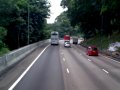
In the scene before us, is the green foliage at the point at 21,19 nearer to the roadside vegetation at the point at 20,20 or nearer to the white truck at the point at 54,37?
the roadside vegetation at the point at 20,20

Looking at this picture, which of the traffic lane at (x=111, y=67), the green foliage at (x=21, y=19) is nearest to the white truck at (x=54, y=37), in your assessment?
the green foliage at (x=21, y=19)

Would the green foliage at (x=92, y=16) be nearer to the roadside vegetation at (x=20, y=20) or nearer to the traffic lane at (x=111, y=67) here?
the roadside vegetation at (x=20, y=20)

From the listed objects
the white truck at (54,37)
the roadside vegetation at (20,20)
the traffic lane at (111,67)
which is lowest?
the traffic lane at (111,67)

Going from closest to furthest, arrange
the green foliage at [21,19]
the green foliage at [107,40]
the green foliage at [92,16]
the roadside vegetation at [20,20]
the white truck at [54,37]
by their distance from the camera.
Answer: the roadside vegetation at [20,20], the green foliage at [21,19], the green foliage at [107,40], the green foliage at [92,16], the white truck at [54,37]

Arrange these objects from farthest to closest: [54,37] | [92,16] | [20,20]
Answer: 1. [54,37]
2. [92,16]
3. [20,20]

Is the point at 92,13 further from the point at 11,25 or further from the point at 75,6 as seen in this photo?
the point at 11,25

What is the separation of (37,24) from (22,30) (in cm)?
1030

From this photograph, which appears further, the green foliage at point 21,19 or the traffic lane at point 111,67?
the green foliage at point 21,19

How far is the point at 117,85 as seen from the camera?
66.5 feet

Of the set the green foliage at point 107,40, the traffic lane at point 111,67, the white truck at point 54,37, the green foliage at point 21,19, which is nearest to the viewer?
the traffic lane at point 111,67

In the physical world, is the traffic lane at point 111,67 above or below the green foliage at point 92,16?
below

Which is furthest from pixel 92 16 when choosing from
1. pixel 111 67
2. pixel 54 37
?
pixel 111 67

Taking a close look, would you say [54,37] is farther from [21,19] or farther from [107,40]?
[107,40]

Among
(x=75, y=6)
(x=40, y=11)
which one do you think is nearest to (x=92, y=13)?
(x=75, y=6)
